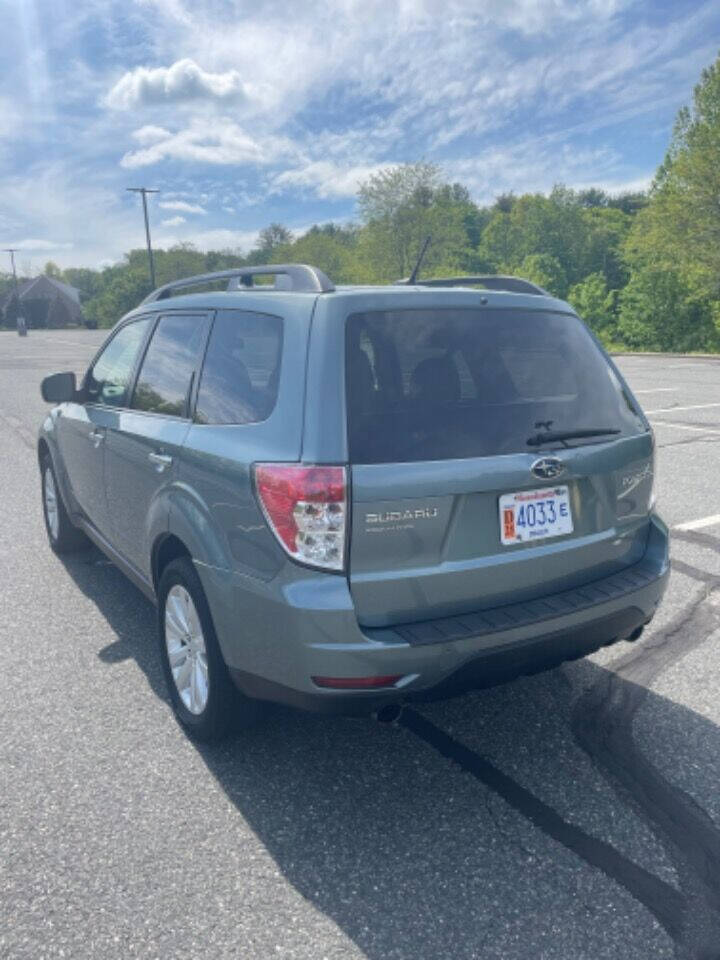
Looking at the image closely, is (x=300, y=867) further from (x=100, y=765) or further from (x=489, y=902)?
(x=100, y=765)

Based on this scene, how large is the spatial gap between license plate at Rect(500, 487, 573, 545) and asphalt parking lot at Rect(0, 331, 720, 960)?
2.99 feet

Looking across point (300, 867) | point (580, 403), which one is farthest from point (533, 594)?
point (300, 867)

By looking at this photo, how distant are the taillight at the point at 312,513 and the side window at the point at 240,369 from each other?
0.34 m

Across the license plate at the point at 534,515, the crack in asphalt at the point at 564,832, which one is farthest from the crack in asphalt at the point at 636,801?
the license plate at the point at 534,515

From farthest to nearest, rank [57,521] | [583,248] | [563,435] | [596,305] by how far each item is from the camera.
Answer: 1. [583,248]
2. [596,305]
3. [57,521]
4. [563,435]

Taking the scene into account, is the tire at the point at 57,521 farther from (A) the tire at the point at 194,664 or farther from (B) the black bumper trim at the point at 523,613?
(B) the black bumper trim at the point at 523,613

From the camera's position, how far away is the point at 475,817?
255cm

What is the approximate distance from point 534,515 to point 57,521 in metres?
3.81

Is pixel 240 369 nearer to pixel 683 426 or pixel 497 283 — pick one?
pixel 497 283

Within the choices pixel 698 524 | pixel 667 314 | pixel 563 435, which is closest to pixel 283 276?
pixel 563 435

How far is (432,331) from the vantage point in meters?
2.66

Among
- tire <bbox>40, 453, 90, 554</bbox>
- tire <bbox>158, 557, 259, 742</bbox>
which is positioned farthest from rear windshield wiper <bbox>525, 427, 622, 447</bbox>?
tire <bbox>40, 453, 90, 554</bbox>

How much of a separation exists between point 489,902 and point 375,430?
1430 mm

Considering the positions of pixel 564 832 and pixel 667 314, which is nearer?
pixel 564 832
